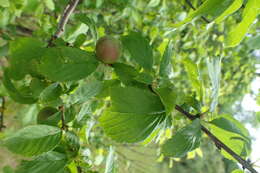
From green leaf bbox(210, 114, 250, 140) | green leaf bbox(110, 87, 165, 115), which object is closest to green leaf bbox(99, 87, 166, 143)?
green leaf bbox(110, 87, 165, 115)

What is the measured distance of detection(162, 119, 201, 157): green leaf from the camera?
381mm

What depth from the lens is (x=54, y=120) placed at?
0.45 meters

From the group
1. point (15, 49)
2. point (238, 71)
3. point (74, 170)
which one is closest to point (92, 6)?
point (15, 49)

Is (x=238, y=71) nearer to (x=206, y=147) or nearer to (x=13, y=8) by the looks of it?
(x=13, y=8)

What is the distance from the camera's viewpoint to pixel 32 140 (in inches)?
15.1

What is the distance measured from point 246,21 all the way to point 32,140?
1.05 ft

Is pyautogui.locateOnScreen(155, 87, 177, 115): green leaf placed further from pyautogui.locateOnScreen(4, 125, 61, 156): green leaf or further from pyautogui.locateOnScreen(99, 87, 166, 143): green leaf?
pyautogui.locateOnScreen(4, 125, 61, 156): green leaf

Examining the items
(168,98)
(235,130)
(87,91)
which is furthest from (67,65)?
(235,130)

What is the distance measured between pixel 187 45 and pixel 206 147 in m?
4.78

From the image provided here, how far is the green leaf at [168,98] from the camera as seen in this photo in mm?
330

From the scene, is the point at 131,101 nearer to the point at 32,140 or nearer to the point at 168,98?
the point at 168,98

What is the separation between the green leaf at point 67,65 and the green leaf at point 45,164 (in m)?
0.12

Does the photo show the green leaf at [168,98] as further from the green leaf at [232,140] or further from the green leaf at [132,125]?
the green leaf at [232,140]

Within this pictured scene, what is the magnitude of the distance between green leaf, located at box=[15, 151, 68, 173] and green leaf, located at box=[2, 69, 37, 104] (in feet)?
0.42
